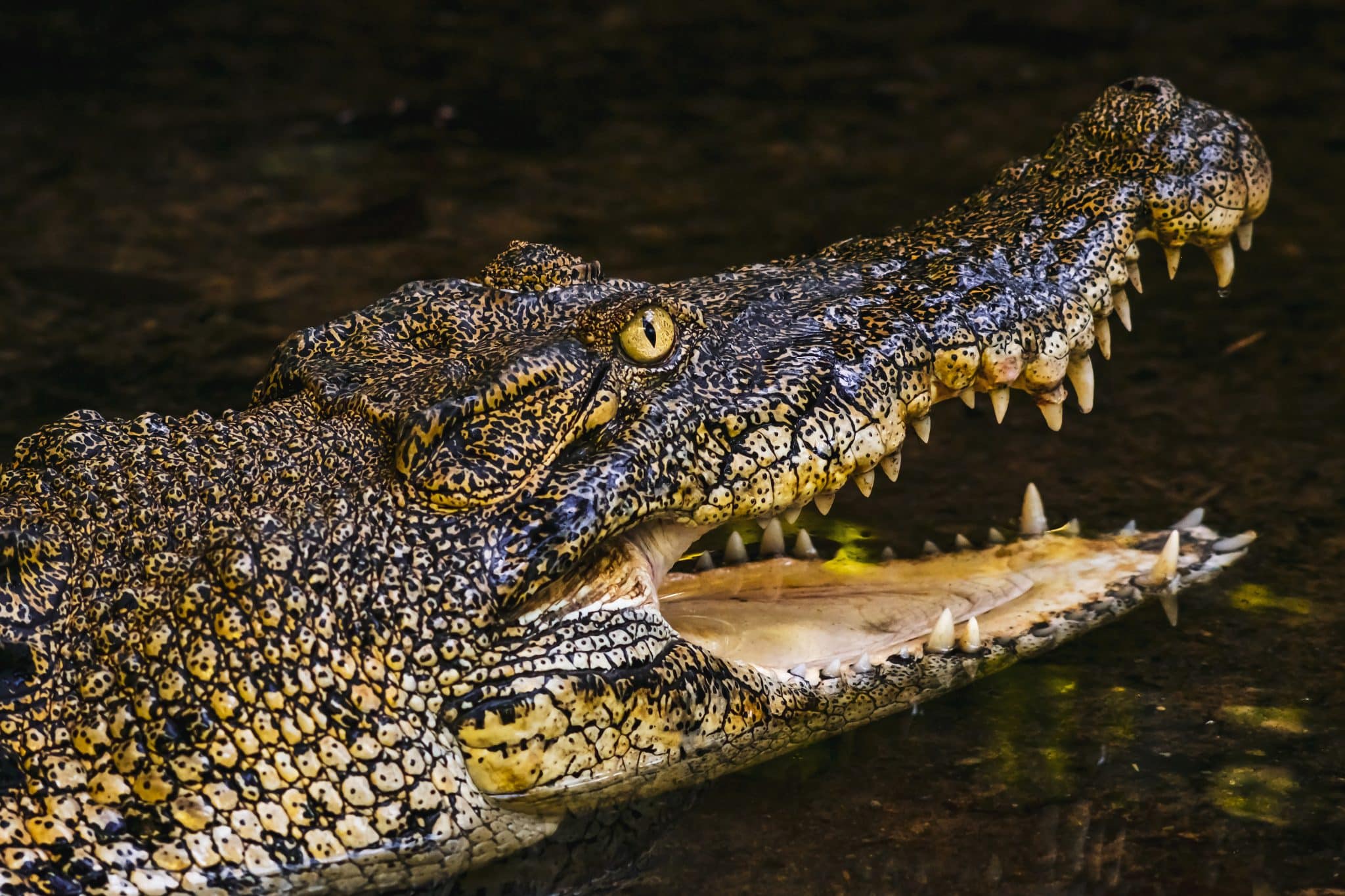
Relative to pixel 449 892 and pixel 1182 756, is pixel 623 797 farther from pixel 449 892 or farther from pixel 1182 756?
pixel 1182 756

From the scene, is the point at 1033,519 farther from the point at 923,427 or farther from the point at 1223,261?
the point at 1223,261

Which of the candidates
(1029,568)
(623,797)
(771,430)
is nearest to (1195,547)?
(1029,568)

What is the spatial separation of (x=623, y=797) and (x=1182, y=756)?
1367 millimetres

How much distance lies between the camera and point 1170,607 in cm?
445

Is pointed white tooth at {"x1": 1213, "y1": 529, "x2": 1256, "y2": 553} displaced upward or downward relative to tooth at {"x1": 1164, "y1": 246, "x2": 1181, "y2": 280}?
downward

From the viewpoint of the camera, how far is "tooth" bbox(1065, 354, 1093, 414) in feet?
13.2

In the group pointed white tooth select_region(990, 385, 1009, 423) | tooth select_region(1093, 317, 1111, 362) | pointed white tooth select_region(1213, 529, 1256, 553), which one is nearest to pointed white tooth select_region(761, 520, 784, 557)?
pointed white tooth select_region(990, 385, 1009, 423)

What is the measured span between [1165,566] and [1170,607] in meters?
0.35

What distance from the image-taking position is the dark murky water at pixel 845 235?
3764 millimetres

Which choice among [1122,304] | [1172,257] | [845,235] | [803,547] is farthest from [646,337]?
[845,235]

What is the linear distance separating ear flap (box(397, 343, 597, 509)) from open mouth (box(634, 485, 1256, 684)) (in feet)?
1.28

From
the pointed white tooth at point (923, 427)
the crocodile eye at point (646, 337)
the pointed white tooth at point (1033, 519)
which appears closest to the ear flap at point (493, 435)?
the crocodile eye at point (646, 337)

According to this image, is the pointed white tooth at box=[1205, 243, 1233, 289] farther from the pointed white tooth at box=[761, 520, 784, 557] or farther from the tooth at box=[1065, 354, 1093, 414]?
the pointed white tooth at box=[761, 520, 784, 557]

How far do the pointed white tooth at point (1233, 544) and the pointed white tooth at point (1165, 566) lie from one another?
239 mm
